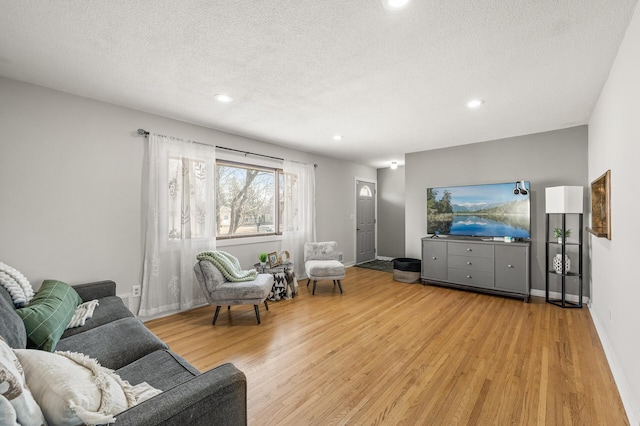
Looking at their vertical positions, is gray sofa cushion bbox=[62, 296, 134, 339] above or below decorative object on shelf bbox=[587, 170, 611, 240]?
below

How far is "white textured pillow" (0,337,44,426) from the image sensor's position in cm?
75

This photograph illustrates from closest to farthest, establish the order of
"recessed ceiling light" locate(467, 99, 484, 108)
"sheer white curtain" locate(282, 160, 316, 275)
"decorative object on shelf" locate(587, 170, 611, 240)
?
"decorative object on shelf" locate(587, 170, 611, 240) → "recessed ceiling light" locate(467, 99, 484, 108) → "sheer white curtain" locate(282, 160, 316, 275)

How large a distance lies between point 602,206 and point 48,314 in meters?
4.52

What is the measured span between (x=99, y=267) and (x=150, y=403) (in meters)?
2.65

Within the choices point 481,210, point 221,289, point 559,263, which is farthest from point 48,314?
point 559,263

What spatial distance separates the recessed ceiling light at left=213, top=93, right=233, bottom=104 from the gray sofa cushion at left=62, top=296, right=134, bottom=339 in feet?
7.09

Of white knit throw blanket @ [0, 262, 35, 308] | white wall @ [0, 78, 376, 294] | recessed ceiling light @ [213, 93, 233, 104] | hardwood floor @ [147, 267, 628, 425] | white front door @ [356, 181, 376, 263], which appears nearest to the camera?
hardwood floor @ [147, 267, 628, 425]

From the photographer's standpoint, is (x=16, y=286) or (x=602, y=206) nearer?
(x=16, y=286)

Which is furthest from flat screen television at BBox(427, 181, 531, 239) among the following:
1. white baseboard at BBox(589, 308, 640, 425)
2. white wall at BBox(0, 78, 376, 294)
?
white wall at BBox(0, 78, 376, 294)

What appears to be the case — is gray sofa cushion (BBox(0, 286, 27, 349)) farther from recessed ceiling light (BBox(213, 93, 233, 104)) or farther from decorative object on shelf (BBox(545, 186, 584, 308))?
decorative object on shelf (BBox(545, 186, 584, 308))

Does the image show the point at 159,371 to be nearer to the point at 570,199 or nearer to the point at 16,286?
the point at 16,286

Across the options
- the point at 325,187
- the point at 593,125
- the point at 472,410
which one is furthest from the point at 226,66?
the point at 593,125

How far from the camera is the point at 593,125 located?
329 centimetres

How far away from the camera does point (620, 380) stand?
198 centimetres
